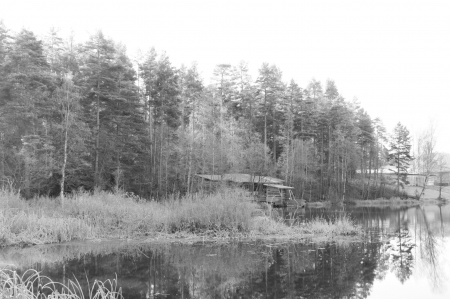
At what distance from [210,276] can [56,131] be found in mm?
15078

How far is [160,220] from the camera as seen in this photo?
17.9 m

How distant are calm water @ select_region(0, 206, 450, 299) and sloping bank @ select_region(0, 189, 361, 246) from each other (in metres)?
1.47

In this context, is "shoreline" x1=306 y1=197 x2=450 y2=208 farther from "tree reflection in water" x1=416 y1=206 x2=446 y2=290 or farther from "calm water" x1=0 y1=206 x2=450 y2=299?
"calm water" x1=0 y1=206 x2=450 y2=299

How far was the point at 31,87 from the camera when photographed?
996 inches

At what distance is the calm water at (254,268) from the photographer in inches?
388

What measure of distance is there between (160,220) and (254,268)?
716 centimetres

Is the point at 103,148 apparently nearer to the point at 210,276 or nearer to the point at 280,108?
the point at 210,276

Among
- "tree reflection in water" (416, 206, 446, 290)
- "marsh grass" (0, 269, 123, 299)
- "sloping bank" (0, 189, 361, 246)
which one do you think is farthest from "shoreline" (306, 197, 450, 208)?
"marsh grass" (0, 269, 123, 299)

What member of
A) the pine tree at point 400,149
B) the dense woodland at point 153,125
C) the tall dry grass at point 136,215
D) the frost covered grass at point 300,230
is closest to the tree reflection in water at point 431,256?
the frost covered grass at point 300,230

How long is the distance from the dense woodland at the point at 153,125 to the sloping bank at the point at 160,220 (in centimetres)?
300

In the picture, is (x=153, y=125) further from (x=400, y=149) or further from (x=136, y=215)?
(x=400, y=149)

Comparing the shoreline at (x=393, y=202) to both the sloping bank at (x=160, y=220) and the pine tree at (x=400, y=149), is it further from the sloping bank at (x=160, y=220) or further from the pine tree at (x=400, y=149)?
the sloping bank at (x=160, y=220)

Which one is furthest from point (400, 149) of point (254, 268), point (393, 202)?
point (254, 268)

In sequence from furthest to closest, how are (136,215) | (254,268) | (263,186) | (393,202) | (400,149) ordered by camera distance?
(400,149), (393,202), (263,186), (136,215), (254,268)
